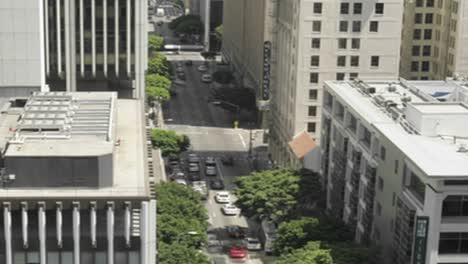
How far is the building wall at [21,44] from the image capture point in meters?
109

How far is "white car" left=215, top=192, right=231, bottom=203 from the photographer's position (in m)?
142

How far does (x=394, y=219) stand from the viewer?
94.1 metres

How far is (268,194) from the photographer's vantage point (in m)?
121

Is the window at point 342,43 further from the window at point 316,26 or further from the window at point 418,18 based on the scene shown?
the window at point 418,18

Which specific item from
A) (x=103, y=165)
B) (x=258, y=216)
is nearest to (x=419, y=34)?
(x=258, y=216)

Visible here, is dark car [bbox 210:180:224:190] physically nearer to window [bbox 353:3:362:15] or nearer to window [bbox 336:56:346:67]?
window [bbox 336:56:346:67]

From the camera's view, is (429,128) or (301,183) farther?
(301,183)

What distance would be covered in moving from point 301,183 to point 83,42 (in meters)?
35.0

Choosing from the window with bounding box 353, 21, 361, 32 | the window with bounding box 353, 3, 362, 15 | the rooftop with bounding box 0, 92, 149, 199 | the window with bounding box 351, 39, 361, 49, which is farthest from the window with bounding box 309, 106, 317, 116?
the rooftop with bounding box 0, 92, 149, 199

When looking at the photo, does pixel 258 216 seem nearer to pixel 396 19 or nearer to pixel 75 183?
pixel 396 19

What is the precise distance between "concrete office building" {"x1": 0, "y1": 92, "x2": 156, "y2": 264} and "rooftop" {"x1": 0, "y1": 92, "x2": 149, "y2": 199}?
0.09m

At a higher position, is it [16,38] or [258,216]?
[16,38]

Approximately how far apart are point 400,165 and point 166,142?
70.6m

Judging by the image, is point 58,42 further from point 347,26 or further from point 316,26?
point 347,26
